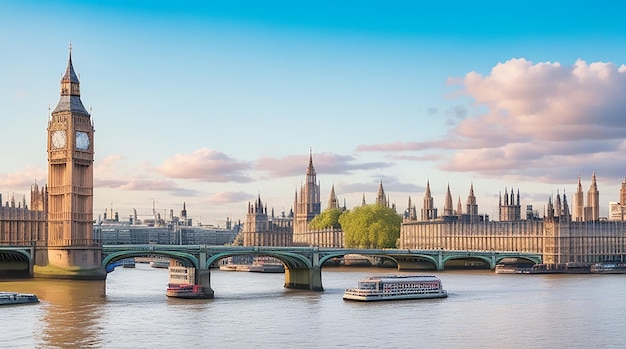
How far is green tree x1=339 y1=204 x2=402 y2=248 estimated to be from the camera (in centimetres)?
15588

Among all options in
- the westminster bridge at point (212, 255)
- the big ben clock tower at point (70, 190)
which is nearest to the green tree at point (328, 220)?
the westminster bridge at point (212, 255)

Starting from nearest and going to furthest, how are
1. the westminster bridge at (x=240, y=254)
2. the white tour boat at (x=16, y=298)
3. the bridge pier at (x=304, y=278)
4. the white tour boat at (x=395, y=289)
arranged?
the white tour boat at (x=16, y=298)
the white tour boat at (x=395, y=289)
the westminster bridge at (x=240, y=254)
the bridge pier at (x=304, y=278)

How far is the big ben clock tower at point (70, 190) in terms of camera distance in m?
87.5

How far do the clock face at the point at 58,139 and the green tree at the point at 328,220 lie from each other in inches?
3861

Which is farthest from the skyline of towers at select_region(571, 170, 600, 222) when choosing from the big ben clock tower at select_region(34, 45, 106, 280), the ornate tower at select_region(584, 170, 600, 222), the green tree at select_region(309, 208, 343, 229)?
the big ben clock tower at select_region(34, 45, 106, 280)

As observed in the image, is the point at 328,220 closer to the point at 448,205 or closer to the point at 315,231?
the point at 315,231

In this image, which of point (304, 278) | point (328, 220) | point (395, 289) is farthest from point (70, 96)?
point (328, 220)

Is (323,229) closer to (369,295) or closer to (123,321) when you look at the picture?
(369,295)

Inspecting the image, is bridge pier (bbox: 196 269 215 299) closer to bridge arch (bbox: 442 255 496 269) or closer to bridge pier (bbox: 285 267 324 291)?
bridge pier (bbox: 285 267 324 291)

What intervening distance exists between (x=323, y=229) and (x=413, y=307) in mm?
116791

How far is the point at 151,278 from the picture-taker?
10725 cm

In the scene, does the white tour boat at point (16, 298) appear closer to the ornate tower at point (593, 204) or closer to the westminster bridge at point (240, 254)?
the westminster bridge at point (240, 254)

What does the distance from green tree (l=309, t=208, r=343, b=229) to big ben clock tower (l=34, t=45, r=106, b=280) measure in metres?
95.7

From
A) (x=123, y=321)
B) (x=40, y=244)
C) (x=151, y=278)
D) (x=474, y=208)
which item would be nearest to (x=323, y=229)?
(x=474, y=208)
